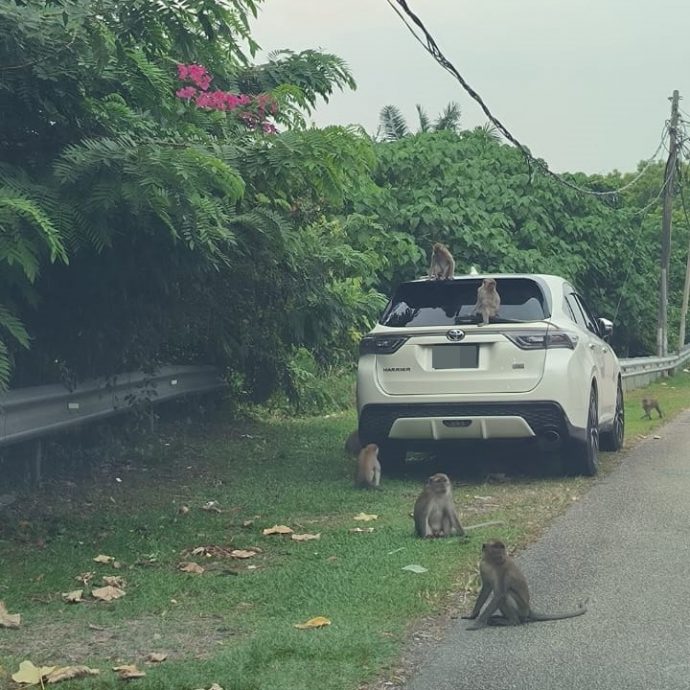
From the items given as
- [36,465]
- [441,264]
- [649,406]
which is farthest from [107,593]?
[649,406]

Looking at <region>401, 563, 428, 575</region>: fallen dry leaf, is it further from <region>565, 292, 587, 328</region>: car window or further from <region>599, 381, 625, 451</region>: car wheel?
<region>599, 381, 625, 451</region>: car wheel

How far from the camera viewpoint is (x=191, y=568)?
7246mm

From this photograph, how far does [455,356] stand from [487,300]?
0.55 meters

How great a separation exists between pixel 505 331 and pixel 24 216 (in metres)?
4.91

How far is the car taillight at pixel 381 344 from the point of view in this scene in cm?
1059

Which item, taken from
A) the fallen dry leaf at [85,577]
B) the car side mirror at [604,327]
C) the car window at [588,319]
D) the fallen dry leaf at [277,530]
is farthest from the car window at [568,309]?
the fallen dry leaf at [85,577]

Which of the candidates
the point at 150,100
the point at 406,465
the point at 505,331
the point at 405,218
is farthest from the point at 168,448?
the point at 405,218

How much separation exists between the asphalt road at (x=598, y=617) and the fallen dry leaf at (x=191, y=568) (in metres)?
1.75

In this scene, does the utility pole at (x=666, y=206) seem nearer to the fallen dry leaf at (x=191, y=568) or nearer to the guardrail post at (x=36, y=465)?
the guardrail post at (x=36, y=465)

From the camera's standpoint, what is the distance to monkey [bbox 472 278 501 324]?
10.5 meters

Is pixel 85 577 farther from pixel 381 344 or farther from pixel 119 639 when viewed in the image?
pixel 381 344

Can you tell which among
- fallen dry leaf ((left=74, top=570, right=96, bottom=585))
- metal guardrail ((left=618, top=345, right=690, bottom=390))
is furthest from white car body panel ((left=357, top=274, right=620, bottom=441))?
metal guardrail ((left=618, top=345, right=690, bottom=390))

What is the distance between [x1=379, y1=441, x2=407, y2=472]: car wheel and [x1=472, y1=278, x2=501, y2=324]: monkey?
4.63 ft

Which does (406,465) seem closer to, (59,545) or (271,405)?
(271,405)
